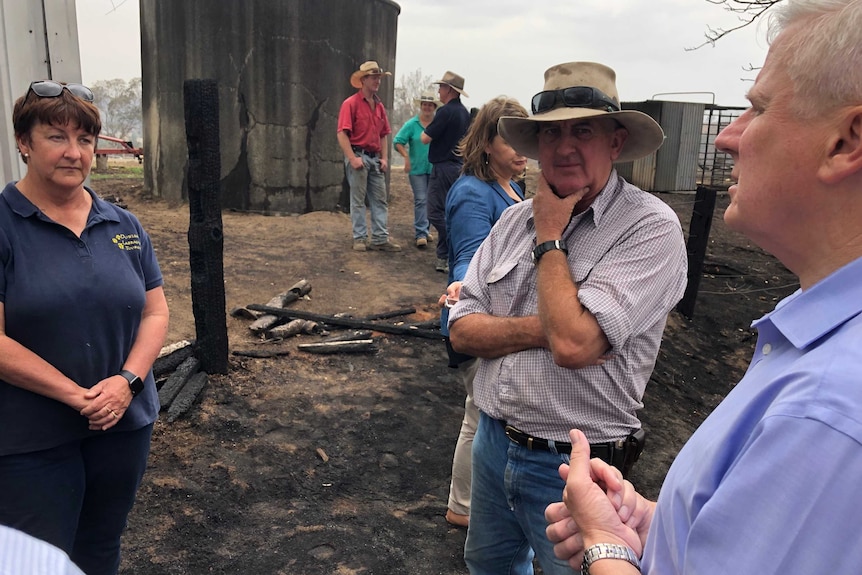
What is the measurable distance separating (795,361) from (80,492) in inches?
89.2

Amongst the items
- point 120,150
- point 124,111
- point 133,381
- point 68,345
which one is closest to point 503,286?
point 133,381

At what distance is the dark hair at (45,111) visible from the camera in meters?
2.19

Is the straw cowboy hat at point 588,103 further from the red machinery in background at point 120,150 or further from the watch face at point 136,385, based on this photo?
the red machinery in background at point 120,150

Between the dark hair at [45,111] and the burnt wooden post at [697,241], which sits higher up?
the dark hair at [45,111]

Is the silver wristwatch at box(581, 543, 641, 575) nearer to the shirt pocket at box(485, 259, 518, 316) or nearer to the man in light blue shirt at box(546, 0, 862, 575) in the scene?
the man in light blue shirt at box(546, 0, 862, 575)

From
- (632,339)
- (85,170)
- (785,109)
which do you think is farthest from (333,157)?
(785,109)

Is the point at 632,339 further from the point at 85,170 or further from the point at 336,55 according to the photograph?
the point at 336,55

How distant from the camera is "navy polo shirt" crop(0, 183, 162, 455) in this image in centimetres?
206

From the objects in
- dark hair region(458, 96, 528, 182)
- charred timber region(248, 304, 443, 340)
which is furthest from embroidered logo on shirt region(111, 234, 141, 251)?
charred timber region(248, 304, 443, 340)

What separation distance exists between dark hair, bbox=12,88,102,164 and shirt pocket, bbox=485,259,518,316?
1.56 m

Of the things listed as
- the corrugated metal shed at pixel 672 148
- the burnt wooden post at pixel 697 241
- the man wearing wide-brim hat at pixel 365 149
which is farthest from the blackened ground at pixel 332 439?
the corrugated metal shed at pixel 672 148

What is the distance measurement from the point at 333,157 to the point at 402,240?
253cm

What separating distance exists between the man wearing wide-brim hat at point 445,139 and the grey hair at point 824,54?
652cm

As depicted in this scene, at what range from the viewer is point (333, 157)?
37.6 feet
